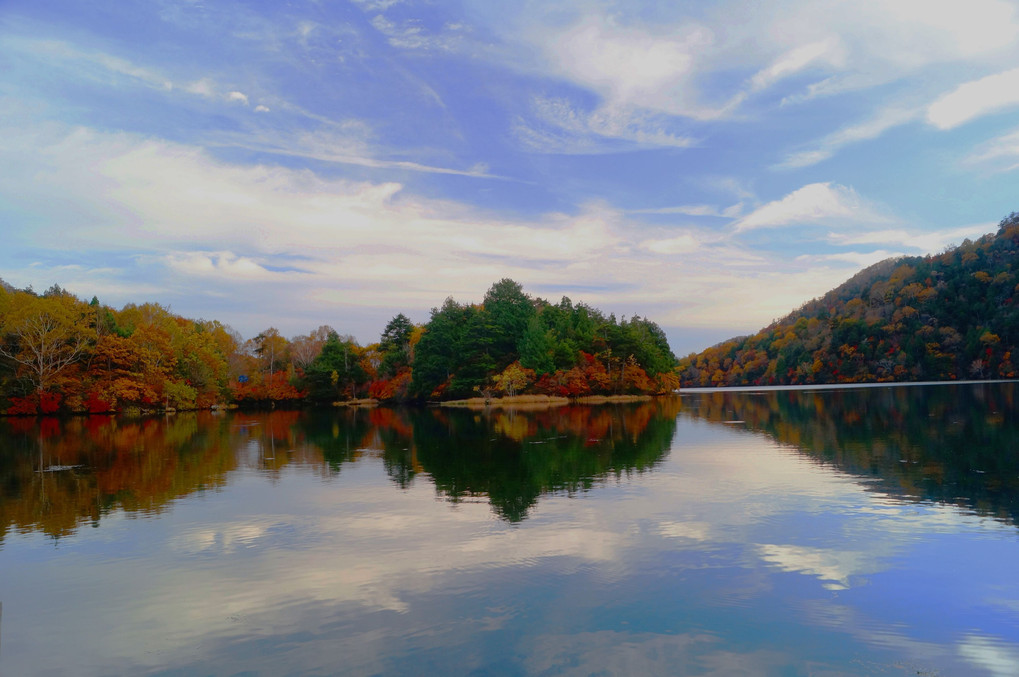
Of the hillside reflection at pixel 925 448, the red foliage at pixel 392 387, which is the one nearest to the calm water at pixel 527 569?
the hillside reflection at pixel 925 448

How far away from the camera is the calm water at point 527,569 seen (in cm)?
597

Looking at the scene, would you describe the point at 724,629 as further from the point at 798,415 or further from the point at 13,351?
Result: the point at 13,351

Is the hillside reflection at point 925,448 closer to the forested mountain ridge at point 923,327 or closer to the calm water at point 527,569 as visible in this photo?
the calm water at point 527,569

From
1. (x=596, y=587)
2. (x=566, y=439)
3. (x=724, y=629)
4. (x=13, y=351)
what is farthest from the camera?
(x=13, y=351)

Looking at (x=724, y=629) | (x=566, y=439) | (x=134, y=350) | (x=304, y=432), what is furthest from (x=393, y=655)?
(x=134, y=350)

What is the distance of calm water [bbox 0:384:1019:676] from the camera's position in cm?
597

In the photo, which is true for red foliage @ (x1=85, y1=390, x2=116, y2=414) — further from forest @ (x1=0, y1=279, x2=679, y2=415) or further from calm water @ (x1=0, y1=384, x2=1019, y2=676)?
calm water @ (x1=0, y1=384, x2=1019, y2=676)

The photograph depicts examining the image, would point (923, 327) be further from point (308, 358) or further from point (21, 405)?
point (21, 405)

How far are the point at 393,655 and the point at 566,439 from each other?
66.1ft

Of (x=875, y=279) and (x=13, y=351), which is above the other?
(x=875, y=279)

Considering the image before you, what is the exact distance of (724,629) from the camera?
6.35m

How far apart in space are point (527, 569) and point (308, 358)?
8536 cm

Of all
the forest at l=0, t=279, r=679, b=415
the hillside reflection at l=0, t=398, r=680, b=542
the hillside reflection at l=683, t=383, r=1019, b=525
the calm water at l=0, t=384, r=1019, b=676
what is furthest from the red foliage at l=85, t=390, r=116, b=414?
the hillside reflection at l=683, t=383, r=1019, b=525

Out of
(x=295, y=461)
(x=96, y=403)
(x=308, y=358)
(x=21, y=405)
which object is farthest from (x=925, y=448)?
(x=308, y=358)
